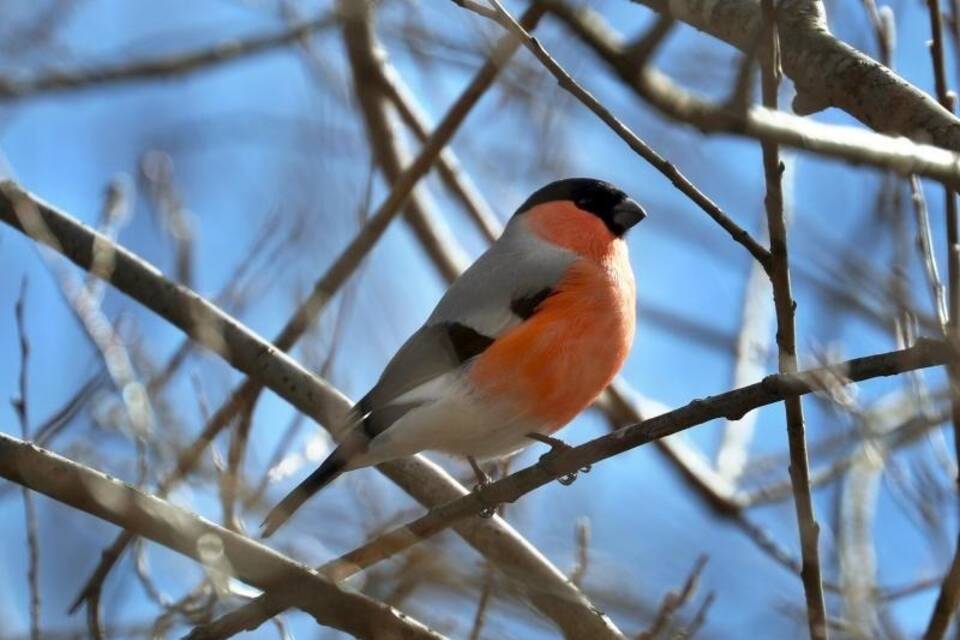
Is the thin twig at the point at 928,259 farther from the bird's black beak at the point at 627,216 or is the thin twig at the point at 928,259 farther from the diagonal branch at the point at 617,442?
the bird's black beak at the point at 627,216

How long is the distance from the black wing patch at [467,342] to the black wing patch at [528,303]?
150 millimetres

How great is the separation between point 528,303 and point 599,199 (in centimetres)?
109

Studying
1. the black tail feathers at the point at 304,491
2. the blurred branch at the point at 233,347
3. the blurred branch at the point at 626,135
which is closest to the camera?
the blurred branch at the point at 626,135

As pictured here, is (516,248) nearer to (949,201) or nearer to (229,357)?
(229,357)

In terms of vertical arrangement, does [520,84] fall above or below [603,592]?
above

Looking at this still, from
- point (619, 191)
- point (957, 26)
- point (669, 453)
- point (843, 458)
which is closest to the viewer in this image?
point (957, 26)

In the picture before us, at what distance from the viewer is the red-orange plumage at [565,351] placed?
157 inches

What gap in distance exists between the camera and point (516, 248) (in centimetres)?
472

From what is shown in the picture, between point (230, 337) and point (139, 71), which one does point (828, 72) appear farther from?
point (139, 71)

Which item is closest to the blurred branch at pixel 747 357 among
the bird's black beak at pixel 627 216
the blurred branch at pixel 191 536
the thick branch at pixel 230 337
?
the bird's black beak at pixel 627 216

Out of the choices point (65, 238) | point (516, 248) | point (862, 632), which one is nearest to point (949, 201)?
point (862, 632)

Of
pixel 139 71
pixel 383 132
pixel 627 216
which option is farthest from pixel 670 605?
pixel 139 71

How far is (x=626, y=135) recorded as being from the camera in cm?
246

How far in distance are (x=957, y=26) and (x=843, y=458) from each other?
61.7 inches
